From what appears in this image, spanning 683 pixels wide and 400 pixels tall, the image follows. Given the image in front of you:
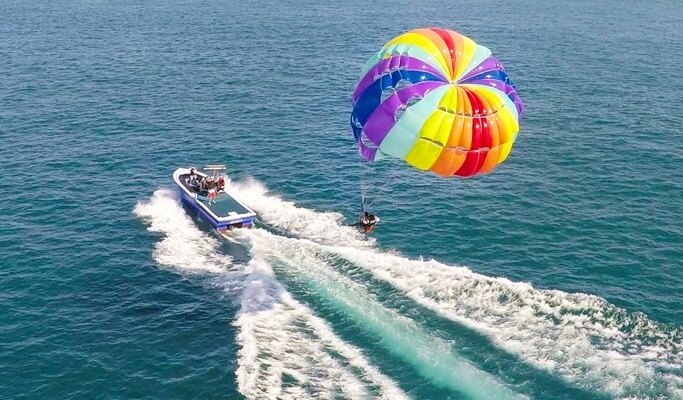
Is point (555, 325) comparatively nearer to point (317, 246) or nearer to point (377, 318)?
point (377, 318)

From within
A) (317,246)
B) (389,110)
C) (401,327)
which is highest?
(389,110)

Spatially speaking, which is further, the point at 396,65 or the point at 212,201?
the point at 212,201

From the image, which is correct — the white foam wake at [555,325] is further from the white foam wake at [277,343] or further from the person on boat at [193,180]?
the person on boat at [193,180]

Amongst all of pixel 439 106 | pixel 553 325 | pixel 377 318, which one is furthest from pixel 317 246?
pixel 553 325

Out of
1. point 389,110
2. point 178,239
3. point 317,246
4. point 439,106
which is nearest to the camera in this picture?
point 439,106

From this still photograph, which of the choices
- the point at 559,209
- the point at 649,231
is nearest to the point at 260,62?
the point at 559,209

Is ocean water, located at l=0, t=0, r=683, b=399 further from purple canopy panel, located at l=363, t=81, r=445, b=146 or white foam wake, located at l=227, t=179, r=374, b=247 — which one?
purple canopy panel, located at l=363, t=81, r=445, b=146

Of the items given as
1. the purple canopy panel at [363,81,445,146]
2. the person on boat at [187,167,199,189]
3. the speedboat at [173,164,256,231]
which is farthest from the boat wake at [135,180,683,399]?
the purple canopy panel at [363,81,445,146]

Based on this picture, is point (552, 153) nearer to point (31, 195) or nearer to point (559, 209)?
point (559, 209)
